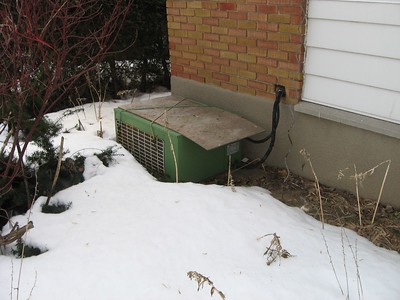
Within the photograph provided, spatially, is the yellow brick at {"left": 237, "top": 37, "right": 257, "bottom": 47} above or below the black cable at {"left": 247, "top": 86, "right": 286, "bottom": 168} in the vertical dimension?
above

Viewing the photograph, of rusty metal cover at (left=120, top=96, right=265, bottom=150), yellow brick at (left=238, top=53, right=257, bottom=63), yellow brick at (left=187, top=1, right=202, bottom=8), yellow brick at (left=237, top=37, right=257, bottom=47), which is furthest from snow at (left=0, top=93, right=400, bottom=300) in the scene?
yellow brick at (left=187, top=1, right=202, bottom=8)

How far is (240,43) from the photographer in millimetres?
3959

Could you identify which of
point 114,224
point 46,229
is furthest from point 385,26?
point 46,229

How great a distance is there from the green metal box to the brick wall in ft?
2.34

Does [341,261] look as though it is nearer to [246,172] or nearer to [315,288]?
[315,288]

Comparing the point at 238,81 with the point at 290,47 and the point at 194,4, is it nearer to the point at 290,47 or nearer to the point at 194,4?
the point at 290,47

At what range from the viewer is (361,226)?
10.3 ft

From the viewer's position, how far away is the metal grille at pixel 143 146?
391cm

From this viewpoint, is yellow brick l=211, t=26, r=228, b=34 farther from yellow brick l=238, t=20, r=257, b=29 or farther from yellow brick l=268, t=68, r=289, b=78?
yellow brick l=268, t=68, r=289, b=78

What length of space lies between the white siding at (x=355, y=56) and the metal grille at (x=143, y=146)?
1.42 metres

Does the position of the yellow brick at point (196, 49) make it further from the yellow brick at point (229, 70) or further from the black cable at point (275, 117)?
the black cable at point (275, 117)

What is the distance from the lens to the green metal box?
3.71 metres

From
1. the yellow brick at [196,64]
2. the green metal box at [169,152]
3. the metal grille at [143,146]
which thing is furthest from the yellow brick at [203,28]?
the metal grille at [143,146]

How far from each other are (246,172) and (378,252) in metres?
1.56
